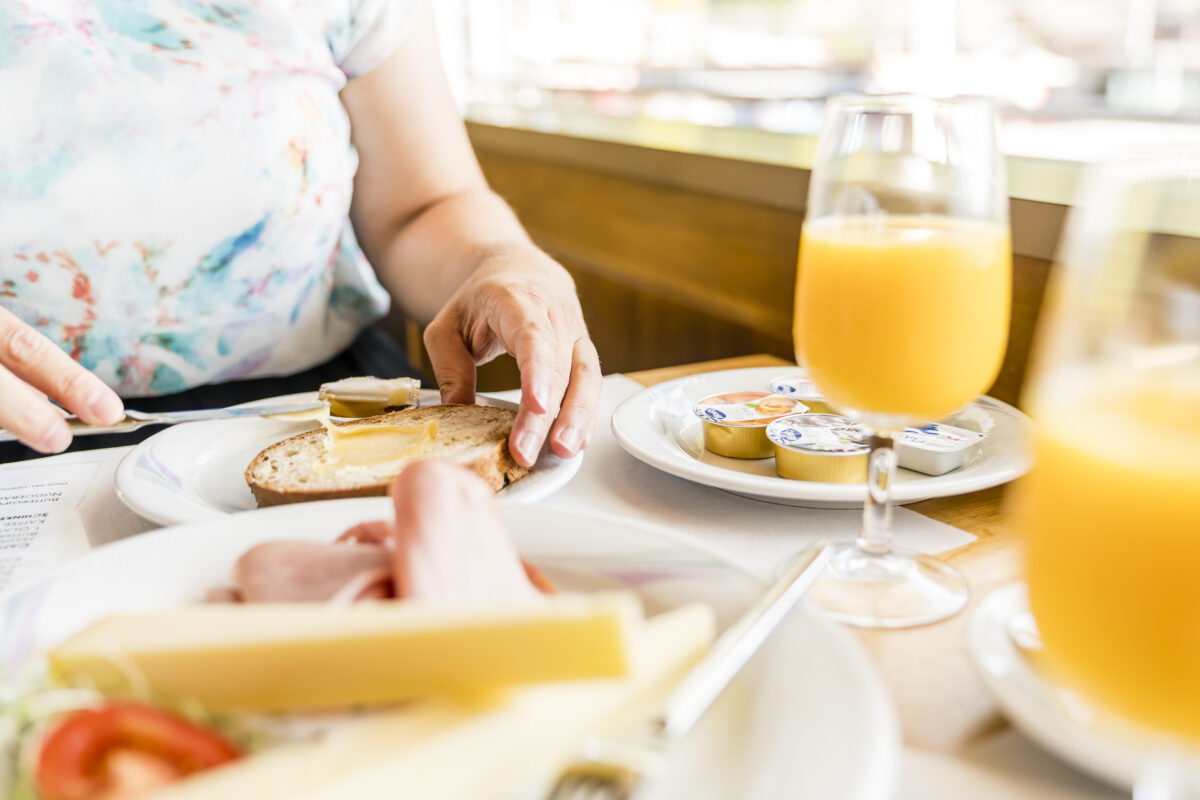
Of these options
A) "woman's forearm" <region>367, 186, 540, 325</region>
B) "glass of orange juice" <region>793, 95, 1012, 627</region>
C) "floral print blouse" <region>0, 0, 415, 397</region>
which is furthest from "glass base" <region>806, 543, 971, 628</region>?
"floral print blouse" <region>0, 0, 415, 397</region>

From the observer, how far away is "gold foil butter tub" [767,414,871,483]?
805mm

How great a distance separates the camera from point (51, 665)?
0.43 m

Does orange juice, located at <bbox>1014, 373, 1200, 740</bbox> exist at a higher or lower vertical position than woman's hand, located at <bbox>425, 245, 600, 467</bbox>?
higher

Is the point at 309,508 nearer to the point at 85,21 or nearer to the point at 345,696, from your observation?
the point at 345,696

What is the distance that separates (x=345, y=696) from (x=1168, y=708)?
30cm

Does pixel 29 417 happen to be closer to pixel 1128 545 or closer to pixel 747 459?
pixel 747 459

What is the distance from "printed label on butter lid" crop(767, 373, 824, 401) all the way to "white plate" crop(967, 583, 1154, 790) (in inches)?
20.7

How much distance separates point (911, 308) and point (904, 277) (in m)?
0.02

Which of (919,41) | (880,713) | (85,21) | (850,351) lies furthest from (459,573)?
(919,41)

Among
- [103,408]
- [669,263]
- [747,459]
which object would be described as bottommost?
[669,263]

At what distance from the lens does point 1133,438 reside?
35 cm

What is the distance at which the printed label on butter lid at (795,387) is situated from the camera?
1029mm

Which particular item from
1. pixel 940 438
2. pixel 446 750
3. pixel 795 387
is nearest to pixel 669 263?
pixel 795 387

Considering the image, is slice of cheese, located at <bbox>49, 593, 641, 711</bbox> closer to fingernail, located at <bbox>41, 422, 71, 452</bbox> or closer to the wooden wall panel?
fingernail, located at <bbox>41, 422, 71, 452</bbox>
